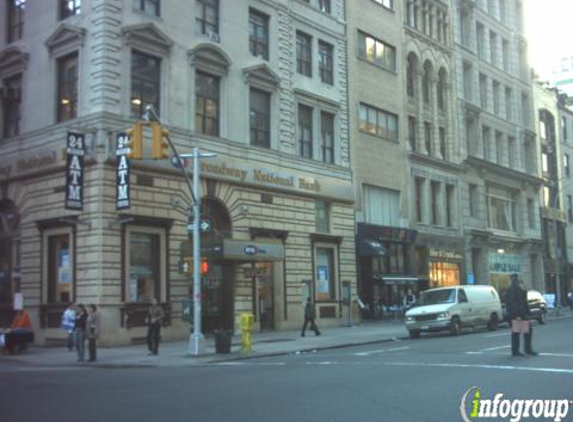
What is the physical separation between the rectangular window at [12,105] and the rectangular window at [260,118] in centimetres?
990

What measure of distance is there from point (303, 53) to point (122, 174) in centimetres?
1448

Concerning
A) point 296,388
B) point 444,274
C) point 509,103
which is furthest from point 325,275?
point 509,103

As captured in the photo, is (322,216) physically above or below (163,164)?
below

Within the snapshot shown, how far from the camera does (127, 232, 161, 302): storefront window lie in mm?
27094

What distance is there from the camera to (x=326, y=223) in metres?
37.4

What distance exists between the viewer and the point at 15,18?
102 feet

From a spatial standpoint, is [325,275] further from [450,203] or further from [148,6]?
[450,203]

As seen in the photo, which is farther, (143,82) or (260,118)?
A: (260,118)

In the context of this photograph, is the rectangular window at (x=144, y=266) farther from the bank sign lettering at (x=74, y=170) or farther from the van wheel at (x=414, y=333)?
the van wheel at (x=414, y=333)

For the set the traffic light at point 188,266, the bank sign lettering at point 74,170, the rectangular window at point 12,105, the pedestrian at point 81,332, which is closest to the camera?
the pedestrian at point 81,332

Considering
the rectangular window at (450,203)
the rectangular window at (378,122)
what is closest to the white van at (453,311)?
the rectangular window at (378,122)

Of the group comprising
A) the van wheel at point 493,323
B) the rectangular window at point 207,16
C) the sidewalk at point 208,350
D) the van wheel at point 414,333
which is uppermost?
the rectangular window at point 207,16

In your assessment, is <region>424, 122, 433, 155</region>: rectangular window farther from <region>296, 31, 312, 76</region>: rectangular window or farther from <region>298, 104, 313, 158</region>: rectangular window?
<region>298, 104, 313, 158</region>: rectangular window

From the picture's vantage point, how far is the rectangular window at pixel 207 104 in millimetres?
30578
